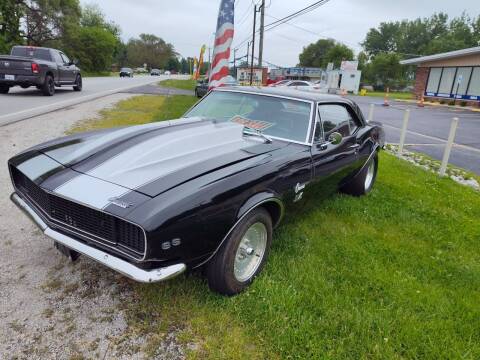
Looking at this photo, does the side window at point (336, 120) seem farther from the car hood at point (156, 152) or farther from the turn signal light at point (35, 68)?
the turn signal light at point (35, 68)

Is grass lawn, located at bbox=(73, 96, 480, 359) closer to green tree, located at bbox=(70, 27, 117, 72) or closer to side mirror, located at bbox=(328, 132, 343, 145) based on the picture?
side mirror, located at bbox=(328, 132, 343, 145)

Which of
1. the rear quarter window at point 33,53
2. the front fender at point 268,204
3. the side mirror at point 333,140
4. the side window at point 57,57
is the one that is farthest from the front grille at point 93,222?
the side window at point 57,57

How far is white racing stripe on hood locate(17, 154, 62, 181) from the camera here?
2404 mm

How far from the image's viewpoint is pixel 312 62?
98.2m

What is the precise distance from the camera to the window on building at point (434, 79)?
101 ft

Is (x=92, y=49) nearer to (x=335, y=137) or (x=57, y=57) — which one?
(x=57, y=57)

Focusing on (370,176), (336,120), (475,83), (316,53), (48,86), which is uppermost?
(316,53)

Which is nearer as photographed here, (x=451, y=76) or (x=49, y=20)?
(x=451, y=76)

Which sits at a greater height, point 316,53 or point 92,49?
point 316,53

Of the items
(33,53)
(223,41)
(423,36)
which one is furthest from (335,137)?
(423,36)

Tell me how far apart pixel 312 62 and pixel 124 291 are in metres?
104

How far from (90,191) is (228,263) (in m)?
1.00

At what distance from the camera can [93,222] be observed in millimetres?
2074

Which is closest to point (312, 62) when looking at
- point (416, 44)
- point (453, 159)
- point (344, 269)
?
point (416, 44)
